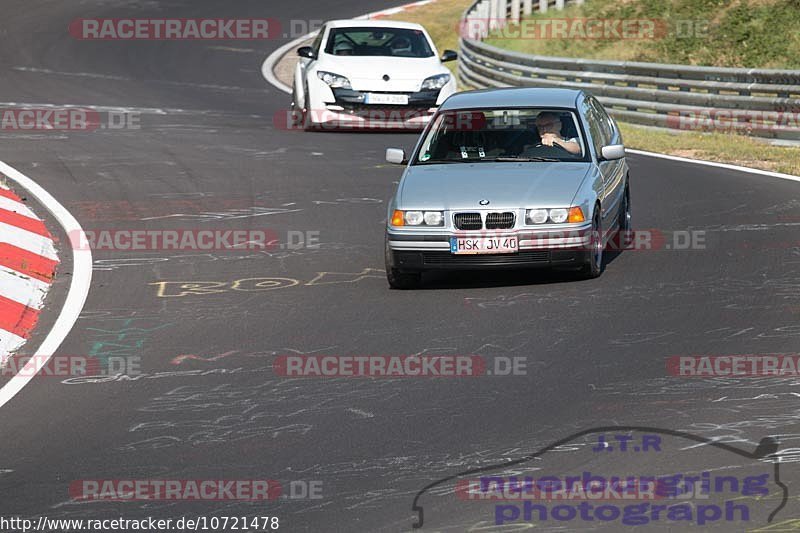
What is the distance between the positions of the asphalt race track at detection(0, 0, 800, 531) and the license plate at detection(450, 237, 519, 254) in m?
0.33

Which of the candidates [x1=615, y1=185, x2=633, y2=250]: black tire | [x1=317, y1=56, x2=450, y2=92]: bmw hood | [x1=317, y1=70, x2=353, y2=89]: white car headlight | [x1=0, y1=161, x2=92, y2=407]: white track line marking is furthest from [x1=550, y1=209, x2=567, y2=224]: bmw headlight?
[x1=317, y1=70, x2=353, y2=89]: white car headlight

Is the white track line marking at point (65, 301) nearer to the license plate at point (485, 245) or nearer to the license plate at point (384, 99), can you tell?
the license plate at point (485, 245)

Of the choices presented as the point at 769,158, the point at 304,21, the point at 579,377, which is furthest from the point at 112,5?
the point at 579,377

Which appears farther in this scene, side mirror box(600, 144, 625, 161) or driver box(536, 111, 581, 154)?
driver box(536, 111, 581, 154)

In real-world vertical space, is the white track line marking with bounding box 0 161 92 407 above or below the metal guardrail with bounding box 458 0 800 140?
below

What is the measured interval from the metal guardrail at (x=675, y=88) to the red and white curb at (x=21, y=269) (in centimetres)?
1069

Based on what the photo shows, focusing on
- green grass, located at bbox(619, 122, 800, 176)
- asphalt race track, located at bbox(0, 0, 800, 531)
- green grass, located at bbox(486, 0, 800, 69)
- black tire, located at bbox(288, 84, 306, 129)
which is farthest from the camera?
green grass, located at bbox(486, 0, 800, 69)

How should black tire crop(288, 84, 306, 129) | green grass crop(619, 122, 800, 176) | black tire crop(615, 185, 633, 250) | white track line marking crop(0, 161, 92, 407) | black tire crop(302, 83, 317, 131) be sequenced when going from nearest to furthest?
white track line marking crop(0, 161, 92, 407) → black tire crop(615, 185, 633, 250) → green grass crop(619, 122, 800, 176) → black tire crop(302, 83, 317, 131) → black tire crop(288, 84, 306, 129)

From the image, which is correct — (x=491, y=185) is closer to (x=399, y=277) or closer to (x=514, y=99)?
(x=399, y=277)

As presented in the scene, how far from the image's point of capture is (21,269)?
39.1 ft

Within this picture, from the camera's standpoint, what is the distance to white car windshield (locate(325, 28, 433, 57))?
2291 cm

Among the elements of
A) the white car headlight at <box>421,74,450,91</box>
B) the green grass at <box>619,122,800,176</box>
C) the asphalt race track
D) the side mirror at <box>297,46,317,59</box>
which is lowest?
the asphalt race track

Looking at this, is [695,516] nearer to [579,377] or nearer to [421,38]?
[579,377]

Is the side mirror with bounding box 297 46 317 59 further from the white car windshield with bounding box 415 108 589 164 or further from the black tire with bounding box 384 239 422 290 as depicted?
the black tire with bounding box 384 239 422 290
